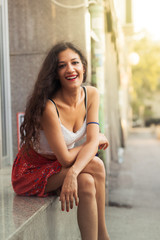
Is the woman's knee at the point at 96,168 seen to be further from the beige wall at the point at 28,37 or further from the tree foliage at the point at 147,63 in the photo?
the tree foliage at the point at 147,63

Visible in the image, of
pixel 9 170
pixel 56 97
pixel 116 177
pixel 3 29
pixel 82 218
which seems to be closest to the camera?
pixel 82 218

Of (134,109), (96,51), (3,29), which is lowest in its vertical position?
(134,109)

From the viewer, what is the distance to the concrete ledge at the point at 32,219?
221cm

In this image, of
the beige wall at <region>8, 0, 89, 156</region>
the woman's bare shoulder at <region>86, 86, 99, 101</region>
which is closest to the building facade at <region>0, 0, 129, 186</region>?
the beige wall at <region>8, 0, 89, 156</region>

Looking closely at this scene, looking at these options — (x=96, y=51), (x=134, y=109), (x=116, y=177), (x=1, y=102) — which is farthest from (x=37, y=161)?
(x=134, y=109)

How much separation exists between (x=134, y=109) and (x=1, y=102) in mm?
40843

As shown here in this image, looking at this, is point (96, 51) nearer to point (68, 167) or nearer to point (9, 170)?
point (9, 170)

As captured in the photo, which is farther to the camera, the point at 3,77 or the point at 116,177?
the point at 116,177

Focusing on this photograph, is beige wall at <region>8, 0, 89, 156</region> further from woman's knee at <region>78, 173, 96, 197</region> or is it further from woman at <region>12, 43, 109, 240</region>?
woman's knee at <region>78, 173, 96, 197</region>

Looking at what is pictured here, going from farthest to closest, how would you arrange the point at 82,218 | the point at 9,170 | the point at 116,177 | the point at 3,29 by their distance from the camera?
the point at 116,177
the point at 3,29
the point at 9,170
the point at 82,218

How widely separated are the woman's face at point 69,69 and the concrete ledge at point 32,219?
3.26 ft

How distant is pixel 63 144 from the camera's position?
2750mm

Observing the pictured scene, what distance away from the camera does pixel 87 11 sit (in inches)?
181

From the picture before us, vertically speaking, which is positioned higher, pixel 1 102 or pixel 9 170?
pixel 1 102
